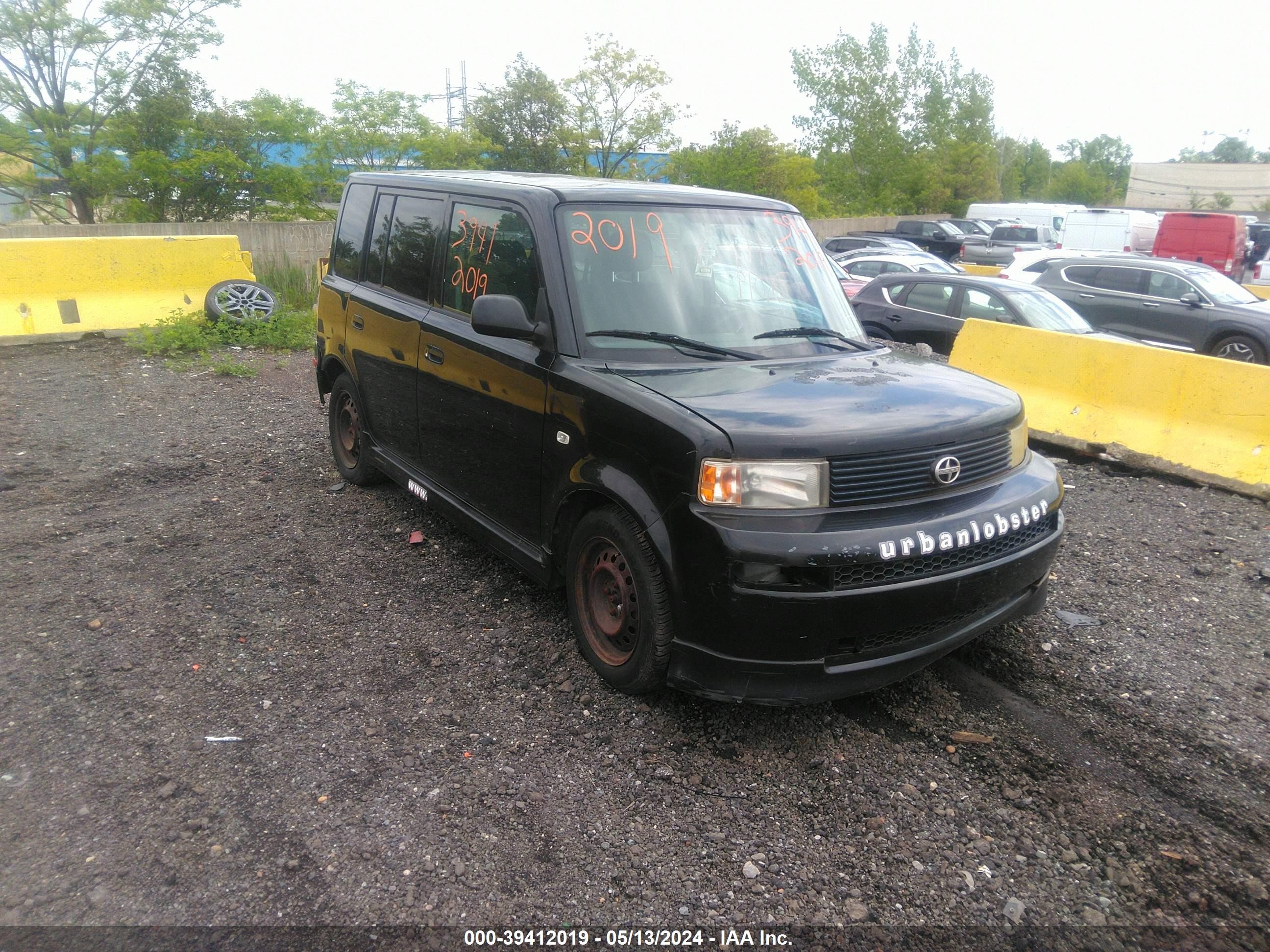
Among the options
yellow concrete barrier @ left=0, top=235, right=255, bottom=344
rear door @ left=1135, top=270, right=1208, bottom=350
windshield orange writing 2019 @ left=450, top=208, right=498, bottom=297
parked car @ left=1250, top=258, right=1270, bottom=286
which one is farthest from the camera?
parked car @ left=1250, top=258, right=1270, bottom=286

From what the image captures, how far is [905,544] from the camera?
316cm

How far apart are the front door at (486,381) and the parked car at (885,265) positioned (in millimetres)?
13967

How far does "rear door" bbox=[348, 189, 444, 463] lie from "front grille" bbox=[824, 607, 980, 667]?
2.84 metres

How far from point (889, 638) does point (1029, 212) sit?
119 ft

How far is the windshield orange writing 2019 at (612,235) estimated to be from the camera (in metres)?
4.01

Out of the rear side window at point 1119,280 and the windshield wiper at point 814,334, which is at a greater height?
the windshield wiper at point 814,334

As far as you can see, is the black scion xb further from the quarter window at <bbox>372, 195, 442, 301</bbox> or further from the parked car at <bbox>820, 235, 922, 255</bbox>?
the parked car at <bbox>820, 235, 922, 255</bbox>

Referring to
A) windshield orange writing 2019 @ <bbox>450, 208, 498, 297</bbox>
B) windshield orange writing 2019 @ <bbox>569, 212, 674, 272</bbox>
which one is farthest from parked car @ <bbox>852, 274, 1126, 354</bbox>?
windshield orange writing 2019 @ <bbox>450, 208, 498, 297</bbox>

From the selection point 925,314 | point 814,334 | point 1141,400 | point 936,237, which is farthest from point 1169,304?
point 936,237

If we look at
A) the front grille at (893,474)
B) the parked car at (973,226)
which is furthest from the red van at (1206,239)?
the front grille at (893,474)

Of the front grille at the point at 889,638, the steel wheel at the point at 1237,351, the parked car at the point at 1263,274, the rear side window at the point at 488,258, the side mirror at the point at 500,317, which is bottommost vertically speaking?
the steel wheel at the point at 1237,351

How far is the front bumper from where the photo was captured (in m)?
3.10

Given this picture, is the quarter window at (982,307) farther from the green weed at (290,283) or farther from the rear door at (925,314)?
the green weed at (290,283)

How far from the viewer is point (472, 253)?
14.9 feet
